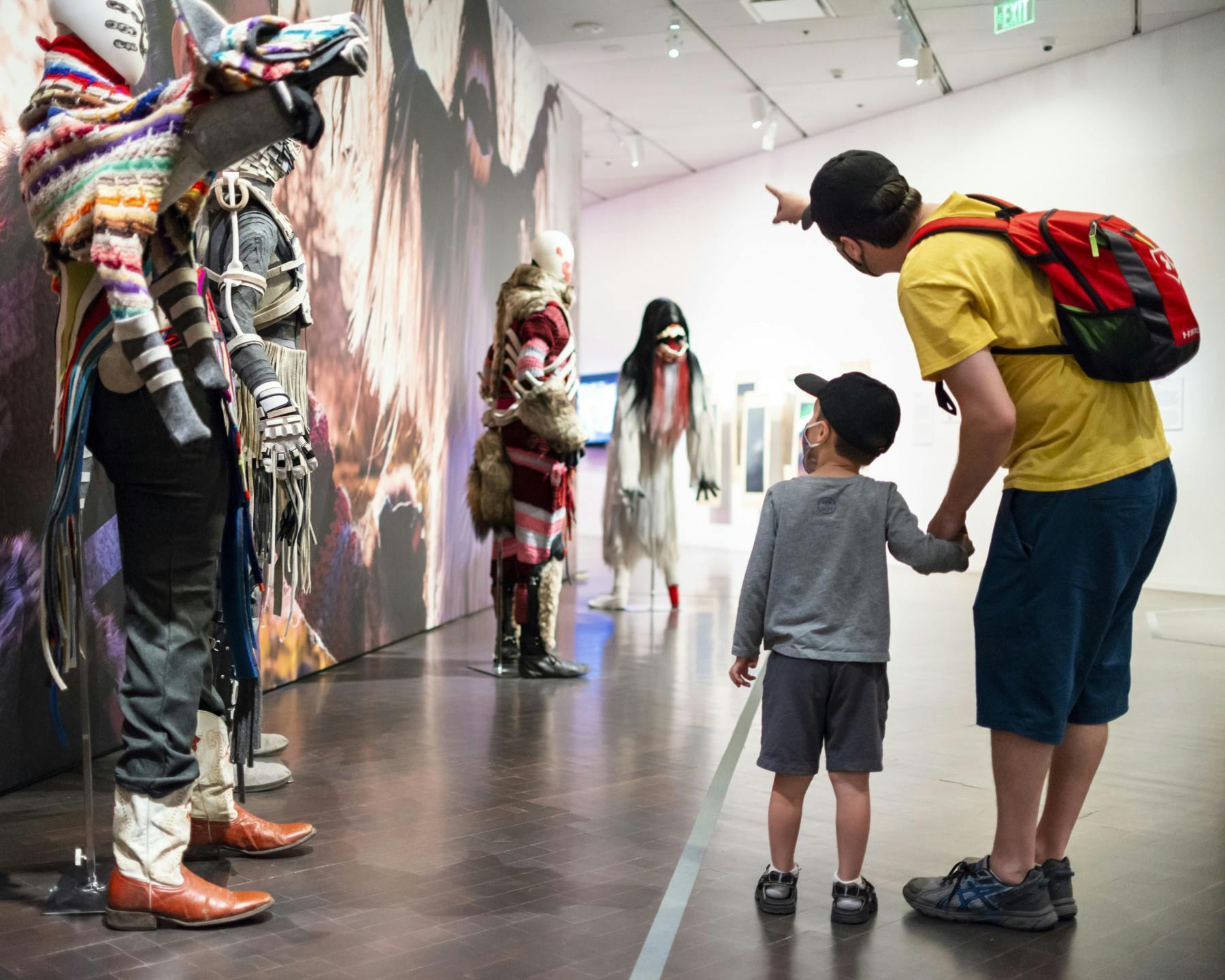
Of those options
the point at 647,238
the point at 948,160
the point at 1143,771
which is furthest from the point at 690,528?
the point at 1143,771

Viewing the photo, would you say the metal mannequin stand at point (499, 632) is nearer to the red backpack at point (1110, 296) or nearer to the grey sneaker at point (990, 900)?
the grey sneaker at point (990, 900)

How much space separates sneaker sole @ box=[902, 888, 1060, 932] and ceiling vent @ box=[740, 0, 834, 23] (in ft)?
23.3

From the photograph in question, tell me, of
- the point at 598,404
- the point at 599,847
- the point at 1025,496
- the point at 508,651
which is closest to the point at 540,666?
the point at 508,651

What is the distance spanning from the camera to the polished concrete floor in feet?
7.06

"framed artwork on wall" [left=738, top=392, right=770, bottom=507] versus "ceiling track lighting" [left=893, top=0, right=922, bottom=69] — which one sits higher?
"ceiling track lighting" [left=893, top=0, right=922, bottom=69]

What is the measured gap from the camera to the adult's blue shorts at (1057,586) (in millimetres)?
2186

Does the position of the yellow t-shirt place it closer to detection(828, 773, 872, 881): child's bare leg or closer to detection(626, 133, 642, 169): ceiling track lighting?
detection(828, 773, 872, 881): child's bare leg

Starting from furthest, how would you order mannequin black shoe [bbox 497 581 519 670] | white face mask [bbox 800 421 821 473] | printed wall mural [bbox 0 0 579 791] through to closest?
mannequin black shoe [bbox 497 581 519 670] < printed wall mural [bbox 0 0 579 791] < white face mask [bbox 800 421 821 473]

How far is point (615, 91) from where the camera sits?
10.4 metres

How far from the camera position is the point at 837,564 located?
2355 mm

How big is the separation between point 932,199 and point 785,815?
345 inches

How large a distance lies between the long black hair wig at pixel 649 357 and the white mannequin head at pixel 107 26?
5.21m

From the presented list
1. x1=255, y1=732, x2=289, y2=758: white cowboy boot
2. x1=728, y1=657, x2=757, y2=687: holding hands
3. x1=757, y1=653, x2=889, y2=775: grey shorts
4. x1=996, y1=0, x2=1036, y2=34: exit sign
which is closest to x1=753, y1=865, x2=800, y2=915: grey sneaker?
x1=757, y1=653, x2=889, y2=775: grey shorts

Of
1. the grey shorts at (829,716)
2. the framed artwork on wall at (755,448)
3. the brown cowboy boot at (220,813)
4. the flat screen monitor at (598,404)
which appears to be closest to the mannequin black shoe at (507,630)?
the brown cowboy boot at (220,813)
